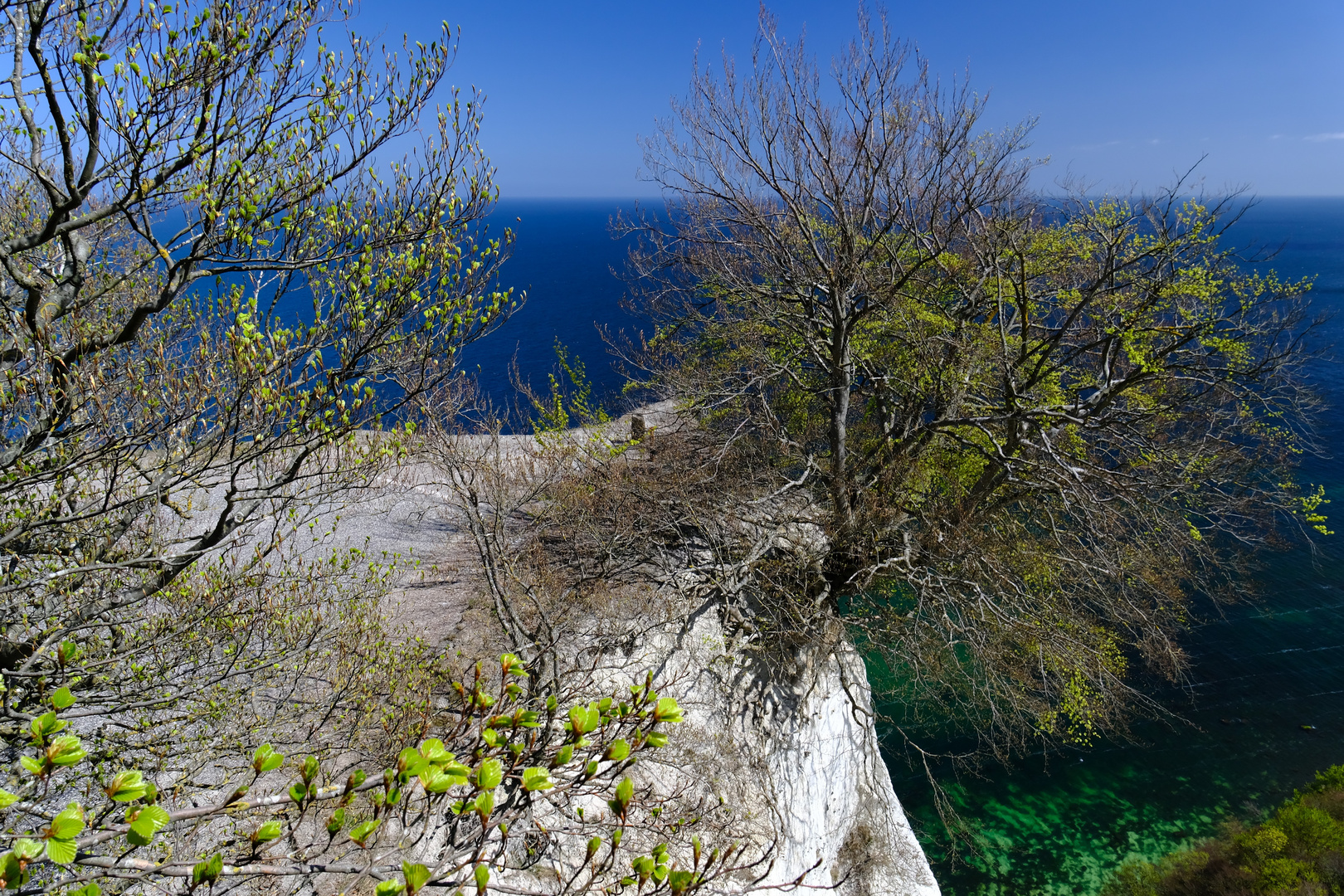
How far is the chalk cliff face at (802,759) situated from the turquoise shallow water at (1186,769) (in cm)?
349

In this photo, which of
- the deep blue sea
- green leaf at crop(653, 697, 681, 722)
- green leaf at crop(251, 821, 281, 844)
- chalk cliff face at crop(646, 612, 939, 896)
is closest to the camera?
green leaf at crop(251, 821, 281, 844)

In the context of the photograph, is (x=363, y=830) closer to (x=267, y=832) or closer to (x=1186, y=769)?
(x=267, y=832)

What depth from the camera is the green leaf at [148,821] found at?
6.12ft

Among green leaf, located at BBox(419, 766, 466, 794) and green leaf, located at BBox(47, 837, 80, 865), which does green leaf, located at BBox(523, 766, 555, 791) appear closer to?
green leaf, located at BBox(419, 766, 466, 794)

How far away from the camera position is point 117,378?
5309 millimetres

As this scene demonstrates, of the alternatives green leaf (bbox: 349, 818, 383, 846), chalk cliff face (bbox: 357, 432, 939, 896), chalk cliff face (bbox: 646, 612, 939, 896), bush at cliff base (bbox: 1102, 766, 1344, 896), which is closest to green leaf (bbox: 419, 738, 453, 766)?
green leaf (bbox: 349, 818, 383, 846)

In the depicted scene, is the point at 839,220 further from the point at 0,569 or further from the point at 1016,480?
the point at 0,569

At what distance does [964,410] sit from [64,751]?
17.2m

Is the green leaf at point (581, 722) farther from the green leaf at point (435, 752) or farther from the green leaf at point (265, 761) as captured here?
the green leaf at point (265, 761)

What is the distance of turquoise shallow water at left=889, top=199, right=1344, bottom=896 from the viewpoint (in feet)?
48.2

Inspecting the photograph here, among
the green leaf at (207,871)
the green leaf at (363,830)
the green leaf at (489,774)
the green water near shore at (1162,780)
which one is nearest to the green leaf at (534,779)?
the green leaf at (489,774)

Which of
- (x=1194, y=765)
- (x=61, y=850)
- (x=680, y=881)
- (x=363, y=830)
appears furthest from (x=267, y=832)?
(x=1194, y=765)

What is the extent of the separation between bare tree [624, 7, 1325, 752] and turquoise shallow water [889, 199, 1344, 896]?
141cm

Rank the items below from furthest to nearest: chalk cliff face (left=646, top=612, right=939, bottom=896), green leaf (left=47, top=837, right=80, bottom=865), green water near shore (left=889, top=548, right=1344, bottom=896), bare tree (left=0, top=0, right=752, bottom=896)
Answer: green water near shore (left=889, top=548, right=1344, bottom=896) → chalk cliff face (left=646, top=612, right=939, bottom=896) → bare tree (left=0, top=0, right=752, bottom=896) → green leaf (left=47, top=837, right=80, bottom=865)
